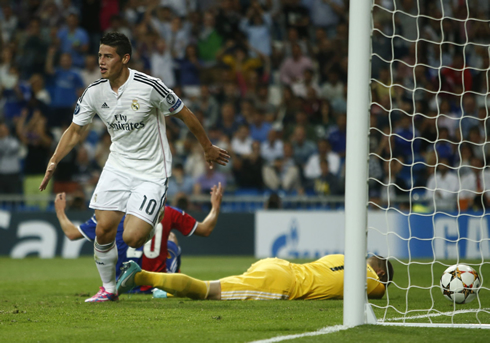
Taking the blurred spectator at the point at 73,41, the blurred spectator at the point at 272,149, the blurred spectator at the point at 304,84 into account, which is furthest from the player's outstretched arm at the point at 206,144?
the blurred spectator at the point at 73,41

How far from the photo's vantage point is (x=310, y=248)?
12375 millimetres

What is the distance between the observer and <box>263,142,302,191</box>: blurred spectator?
43.7 ft

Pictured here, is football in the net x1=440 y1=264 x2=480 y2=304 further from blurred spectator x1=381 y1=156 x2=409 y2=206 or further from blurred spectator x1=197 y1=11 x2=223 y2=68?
blurred spectator x1=197 y1=11 x2=223 y2=68

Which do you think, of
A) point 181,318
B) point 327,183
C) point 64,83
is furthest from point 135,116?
point 64,83

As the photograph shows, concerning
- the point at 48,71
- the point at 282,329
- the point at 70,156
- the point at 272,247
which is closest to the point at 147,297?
the point at 282,329

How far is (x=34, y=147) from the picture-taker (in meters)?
13.2

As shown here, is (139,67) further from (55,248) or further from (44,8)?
(55,248)

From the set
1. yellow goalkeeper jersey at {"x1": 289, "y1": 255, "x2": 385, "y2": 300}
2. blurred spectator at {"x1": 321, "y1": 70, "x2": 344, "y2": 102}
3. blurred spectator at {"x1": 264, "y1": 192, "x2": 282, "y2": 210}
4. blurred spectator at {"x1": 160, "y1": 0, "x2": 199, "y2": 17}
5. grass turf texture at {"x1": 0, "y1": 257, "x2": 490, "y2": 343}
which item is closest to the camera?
grass turf texture at {"x1": 0, "y1": 257, "x2": 490, "y2": 343}

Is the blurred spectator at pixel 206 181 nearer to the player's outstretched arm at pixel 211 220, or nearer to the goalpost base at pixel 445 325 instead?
the player's outstretched arm at pixel 211 220

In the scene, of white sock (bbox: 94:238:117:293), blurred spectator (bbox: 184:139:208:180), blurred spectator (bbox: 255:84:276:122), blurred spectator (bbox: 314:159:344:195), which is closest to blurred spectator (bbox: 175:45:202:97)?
blurred spectator (bbox: 255:84:276:122)

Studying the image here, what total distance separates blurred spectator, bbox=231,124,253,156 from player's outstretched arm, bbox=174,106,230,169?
799 centimetres

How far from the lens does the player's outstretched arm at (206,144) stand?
5.61m

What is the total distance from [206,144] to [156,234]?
1.44 meters

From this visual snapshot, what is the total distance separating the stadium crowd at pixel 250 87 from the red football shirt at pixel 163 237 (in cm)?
593
